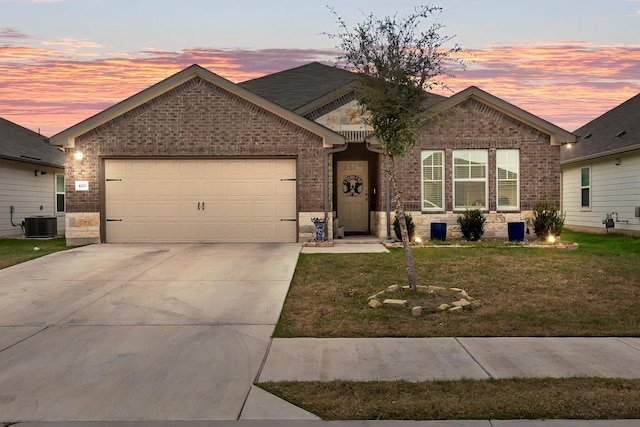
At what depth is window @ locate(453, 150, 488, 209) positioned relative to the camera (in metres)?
18.0

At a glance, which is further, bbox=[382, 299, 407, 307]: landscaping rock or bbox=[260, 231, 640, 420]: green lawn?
bbox=[382, 299, 407, 307]: landscaping rock

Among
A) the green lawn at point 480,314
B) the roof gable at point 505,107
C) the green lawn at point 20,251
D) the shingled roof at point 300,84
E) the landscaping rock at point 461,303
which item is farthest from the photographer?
the shingled roof at point 300,84

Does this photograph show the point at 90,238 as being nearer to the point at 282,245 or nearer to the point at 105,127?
the point at 105,127

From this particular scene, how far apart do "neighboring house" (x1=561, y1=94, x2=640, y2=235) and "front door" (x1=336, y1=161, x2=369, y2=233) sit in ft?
30.6

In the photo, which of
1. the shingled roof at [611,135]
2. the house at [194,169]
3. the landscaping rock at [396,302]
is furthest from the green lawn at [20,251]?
the shingled roof at [611,135]

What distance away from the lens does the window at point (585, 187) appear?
79.1 feet

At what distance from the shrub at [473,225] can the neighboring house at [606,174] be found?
22.5 ft

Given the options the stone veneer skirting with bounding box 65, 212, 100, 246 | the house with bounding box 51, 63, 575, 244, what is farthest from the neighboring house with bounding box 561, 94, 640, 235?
the stone veneer skirting with bounding box 65, 212, 100, 246

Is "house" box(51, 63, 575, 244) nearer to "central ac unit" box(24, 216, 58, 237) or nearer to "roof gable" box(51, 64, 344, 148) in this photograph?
"roof gable" box(51, 64, 344, 148)

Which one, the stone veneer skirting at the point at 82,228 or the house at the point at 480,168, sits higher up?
the house at the point at 480,168

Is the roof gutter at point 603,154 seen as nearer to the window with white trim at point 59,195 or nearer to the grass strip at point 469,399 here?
the grass strip at point 469,399

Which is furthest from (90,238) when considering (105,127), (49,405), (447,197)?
(49,405)

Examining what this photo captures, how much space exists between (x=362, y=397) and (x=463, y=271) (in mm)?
7619

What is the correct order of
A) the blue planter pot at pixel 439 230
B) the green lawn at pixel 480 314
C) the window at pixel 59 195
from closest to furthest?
1. the green lawn at pixel 480 314
2. the blue planter pot at pixel 439 230
3. the window at pixel 59 195
